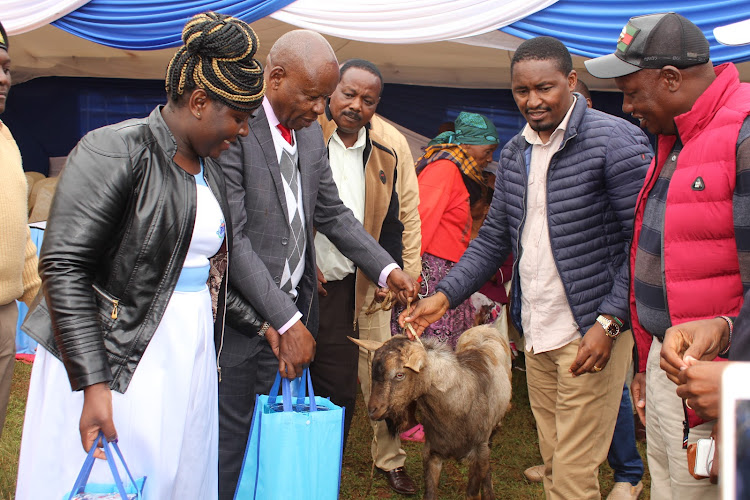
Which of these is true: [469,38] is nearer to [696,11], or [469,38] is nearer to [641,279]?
[696,11]

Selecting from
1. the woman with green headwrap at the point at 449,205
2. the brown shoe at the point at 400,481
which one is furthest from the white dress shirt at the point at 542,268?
the woman with green headwrap at the point at 449,205

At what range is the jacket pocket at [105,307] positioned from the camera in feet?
7.38

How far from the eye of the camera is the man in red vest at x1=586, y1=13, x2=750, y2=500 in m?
2.34

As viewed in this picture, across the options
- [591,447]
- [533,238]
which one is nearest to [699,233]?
[533,238]

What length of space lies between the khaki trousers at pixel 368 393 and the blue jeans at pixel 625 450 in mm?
1387

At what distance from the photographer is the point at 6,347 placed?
130 inches

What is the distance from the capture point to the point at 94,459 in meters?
2.13

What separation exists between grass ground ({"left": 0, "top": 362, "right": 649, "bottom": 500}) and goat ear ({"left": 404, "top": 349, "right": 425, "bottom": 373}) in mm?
1256

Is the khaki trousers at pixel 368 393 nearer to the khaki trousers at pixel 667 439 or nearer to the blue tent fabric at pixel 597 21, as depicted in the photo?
the khaki trousers at pixel 667 439

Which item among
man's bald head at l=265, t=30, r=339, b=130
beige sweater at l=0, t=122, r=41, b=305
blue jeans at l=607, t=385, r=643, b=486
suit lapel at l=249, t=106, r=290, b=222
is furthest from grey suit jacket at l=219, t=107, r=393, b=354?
Result: blue jeans at l=607, t=385, r=643, b=486

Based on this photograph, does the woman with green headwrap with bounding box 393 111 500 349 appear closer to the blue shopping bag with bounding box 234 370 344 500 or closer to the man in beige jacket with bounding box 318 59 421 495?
the man in beige jacket with bounding box 318 59 421 495

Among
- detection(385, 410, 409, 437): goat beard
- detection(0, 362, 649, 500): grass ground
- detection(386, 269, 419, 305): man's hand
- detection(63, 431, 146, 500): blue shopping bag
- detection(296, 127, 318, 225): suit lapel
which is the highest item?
detection(296, 127, 318, 225): suit lapel

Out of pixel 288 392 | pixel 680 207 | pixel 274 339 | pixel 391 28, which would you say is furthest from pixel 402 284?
pixel 391 28

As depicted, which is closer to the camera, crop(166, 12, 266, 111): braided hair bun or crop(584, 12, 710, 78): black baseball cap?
crop(166, 12, 266, 111): braided hair bun
